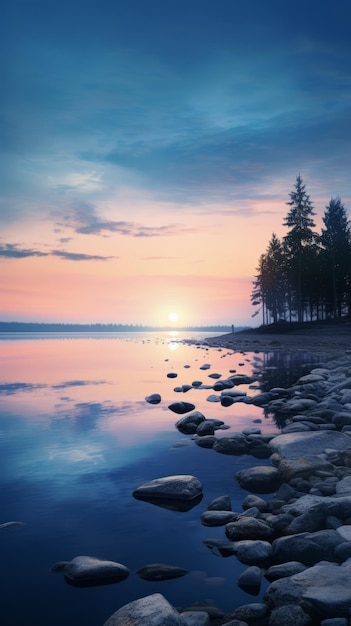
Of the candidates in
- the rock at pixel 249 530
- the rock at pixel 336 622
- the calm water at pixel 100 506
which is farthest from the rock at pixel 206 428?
the rock at pixel 336 622

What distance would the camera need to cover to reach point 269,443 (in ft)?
25.9

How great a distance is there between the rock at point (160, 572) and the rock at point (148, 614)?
2.18 ft

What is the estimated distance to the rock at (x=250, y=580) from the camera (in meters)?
3.85

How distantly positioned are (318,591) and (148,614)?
122 centimetres

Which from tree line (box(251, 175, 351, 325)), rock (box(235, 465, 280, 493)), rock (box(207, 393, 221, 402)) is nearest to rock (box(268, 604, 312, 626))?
rock (box(235, 465, 280, 493))

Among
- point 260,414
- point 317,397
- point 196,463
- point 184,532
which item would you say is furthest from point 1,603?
point 317,397

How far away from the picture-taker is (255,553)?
14.0 ft

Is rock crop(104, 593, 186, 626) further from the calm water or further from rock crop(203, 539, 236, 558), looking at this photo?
rock crop(203, 539, 236, 558)

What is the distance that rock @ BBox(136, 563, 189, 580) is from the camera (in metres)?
4.04

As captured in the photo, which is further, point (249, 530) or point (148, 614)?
point (249, 530)

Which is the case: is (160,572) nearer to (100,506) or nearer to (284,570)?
(284,570)

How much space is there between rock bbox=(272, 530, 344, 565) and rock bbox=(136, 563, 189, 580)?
0.88 m

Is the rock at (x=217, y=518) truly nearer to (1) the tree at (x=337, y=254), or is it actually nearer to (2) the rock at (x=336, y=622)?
(2) the rock at (x=336, y=622)

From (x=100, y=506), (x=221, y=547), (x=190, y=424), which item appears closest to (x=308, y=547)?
(x=221, y=547)
